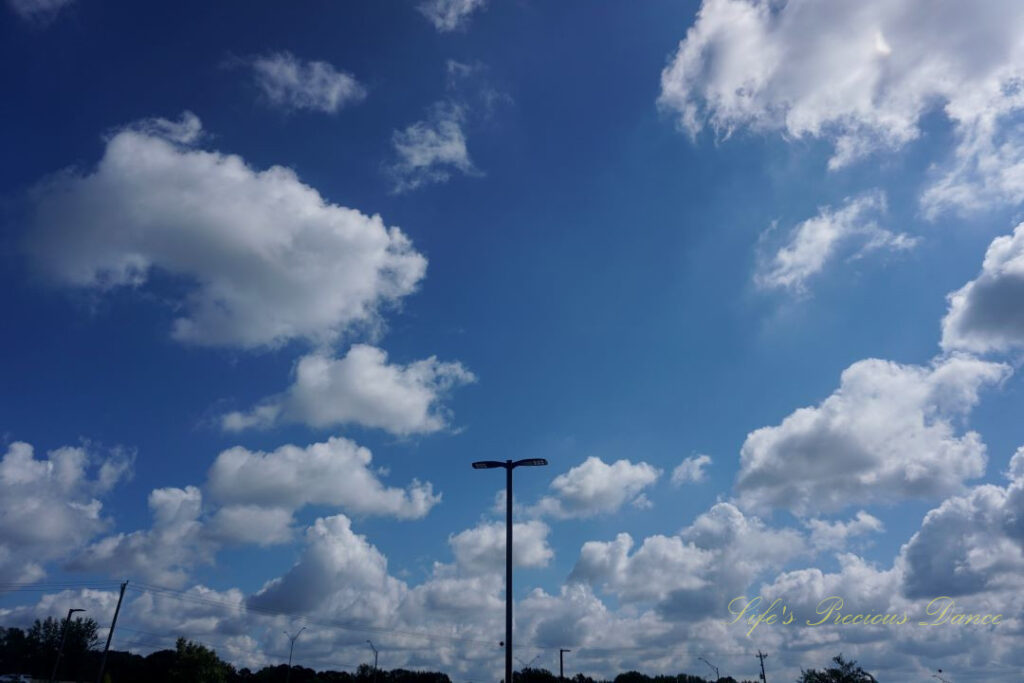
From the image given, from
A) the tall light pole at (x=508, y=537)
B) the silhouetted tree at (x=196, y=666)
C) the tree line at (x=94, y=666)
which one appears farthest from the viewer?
the tree line at (x=94, y=666)

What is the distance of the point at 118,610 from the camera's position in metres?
63.3

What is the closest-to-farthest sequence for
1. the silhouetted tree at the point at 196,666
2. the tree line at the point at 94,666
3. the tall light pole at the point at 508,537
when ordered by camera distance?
the tall light pole at the point at 508,537 < the silhouetted tree at the point at 196,666 < the tree line at the point at 94,666

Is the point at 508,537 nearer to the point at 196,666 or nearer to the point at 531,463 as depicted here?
the point at 531,463

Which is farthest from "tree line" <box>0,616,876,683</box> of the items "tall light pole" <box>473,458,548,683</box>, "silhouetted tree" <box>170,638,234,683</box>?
"tall light pole" <box>473,458,548,683</box>

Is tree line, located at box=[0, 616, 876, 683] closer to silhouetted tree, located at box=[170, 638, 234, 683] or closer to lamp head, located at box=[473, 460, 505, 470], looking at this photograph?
silhouetted tree, located at box=[170, 638, 234, 683]

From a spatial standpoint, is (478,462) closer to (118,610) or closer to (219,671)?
(118,610)

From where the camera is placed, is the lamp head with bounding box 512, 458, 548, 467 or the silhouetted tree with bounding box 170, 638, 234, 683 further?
the silhouetted tree with bounding box 170, 638, 234, 683

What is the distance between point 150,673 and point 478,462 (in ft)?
472

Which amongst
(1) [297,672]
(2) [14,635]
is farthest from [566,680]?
(2) [14,635]

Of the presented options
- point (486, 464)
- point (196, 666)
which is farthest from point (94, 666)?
point (486, 464)

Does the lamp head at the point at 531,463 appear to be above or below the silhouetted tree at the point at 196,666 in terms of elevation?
above

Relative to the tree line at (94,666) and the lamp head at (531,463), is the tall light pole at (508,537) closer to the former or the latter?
the lamp head at (531,463)

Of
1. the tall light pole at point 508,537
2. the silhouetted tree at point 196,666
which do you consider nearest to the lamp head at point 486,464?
the tall light pole at point 508,537

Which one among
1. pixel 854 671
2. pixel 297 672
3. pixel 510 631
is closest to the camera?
pixel 510 631
